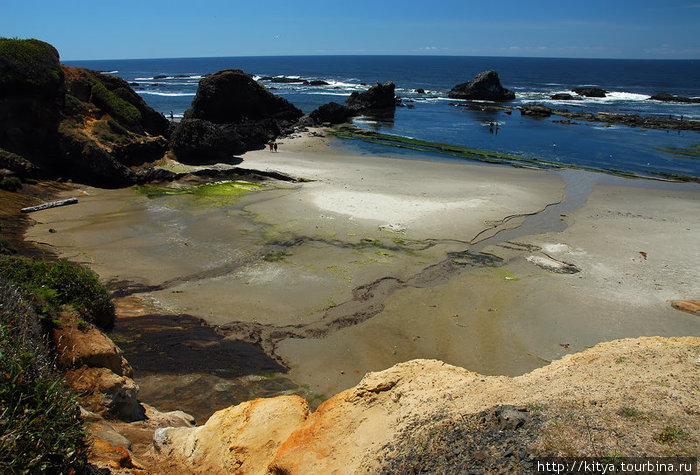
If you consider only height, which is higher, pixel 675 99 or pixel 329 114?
pixel 675 99

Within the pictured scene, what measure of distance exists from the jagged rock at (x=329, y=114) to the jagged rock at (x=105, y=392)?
43.6 m

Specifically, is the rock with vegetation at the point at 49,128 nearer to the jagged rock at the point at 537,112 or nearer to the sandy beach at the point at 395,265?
the sandy beach at the point at 395,265

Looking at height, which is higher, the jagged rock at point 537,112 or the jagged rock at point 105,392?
the jagged rock at point 537,112

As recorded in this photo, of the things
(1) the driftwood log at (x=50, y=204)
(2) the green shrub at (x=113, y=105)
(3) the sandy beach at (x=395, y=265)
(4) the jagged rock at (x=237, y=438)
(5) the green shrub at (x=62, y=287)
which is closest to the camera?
(4) the jagged rock at (x=237, y=438)

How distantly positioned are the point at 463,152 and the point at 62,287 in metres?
32.8

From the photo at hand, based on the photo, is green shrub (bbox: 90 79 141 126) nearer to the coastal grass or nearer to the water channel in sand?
the water channel in sand

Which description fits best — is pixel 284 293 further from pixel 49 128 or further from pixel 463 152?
pixel 463 152

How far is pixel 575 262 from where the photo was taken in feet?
50.9

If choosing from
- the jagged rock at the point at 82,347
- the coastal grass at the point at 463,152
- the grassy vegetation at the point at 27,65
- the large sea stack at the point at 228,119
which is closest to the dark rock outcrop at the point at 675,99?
the coastal grass at the point at 463,152

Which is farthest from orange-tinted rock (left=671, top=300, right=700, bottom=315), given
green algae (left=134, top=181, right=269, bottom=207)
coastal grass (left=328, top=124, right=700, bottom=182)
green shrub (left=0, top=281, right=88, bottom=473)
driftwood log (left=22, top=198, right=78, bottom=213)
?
driftwood log (left=22, top=198, right=78, bottom=213)

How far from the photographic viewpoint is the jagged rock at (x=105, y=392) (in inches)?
244


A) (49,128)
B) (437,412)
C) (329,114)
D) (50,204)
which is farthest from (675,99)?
(437,412)

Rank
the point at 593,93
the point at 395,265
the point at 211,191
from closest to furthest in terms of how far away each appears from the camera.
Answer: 1. the point at 395,265
2. the point at 211,191
3. the point at 593,93

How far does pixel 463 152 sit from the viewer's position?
36594 millimetres
